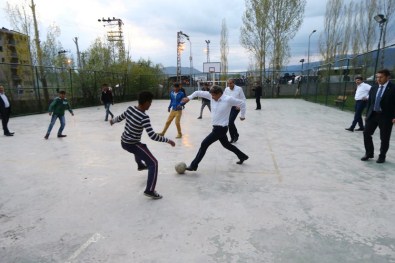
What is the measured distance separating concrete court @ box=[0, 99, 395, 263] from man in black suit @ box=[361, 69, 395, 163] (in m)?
0.63

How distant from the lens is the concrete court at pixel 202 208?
298 cm

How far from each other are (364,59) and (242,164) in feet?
38.4

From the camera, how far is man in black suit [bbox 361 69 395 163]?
5828 millimetres

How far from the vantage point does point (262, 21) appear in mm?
31578

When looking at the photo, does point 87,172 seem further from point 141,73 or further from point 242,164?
point 141,73

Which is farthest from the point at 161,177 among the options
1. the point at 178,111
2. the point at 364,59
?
the point at 364,59

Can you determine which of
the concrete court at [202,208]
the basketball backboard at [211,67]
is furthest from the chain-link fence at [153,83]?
the concrete court at [202,208]

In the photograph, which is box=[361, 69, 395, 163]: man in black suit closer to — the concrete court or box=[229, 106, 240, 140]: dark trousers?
the concrete court

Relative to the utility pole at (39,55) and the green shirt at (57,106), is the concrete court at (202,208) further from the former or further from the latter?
the utility pole at (39,55)

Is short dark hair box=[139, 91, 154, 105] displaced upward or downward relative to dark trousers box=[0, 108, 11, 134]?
upward

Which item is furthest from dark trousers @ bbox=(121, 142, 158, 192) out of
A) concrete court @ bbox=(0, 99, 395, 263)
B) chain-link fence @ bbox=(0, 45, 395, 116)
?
chain-link fence @ bbox=(0, 45, 395, 116)

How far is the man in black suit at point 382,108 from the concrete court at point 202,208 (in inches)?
24.8

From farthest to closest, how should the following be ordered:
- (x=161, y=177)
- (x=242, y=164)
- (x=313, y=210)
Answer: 1. (x=242, y=164)
2. (x=161, y=177)
3. (x=313, y=210)

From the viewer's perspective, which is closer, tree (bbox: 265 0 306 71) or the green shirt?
the green shirt
